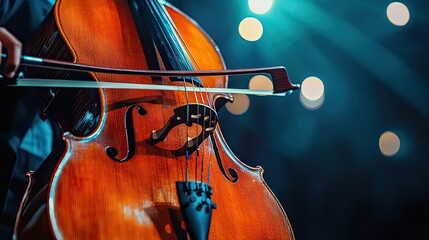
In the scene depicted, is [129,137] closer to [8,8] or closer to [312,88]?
[8,8]

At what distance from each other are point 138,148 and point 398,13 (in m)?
1.66

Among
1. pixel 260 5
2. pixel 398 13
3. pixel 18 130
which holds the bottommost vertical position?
pixel 18 130

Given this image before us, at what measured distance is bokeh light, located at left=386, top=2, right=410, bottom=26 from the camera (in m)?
1.97

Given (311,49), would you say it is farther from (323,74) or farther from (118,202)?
(118,202)

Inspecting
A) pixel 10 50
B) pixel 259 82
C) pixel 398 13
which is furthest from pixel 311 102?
pixel 10 50

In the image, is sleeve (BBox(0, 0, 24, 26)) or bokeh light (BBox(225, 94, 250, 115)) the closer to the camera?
sleeve (BBox(0, 0, 24, 26))

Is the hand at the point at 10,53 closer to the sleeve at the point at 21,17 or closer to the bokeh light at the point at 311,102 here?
the sleeve at the point at 21,17

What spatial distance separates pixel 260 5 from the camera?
190cm

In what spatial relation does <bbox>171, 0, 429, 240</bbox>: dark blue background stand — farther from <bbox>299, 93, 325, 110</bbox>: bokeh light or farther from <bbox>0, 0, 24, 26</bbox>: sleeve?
<bbox>0, 0, 24, 26</bbox>: sleeve

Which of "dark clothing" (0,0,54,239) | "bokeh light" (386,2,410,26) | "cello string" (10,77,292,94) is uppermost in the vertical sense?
"bokeh light" (386,2,410,26)

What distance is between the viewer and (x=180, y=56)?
1.01 metres

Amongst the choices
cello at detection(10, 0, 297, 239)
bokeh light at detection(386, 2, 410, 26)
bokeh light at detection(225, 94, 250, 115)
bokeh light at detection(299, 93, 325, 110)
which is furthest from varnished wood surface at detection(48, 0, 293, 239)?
bokeh light at detection(386, 2, 410, 26)

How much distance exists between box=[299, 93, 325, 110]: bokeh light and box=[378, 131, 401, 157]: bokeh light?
31 centimetres

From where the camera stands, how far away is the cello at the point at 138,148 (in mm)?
646
